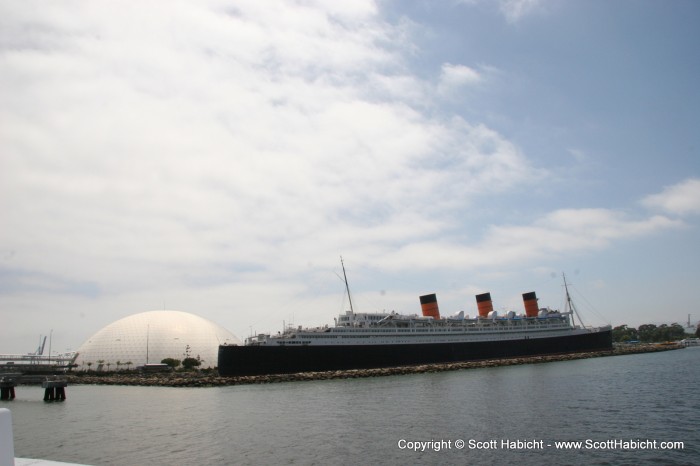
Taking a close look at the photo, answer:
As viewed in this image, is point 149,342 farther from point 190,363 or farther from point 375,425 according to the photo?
point 375,425

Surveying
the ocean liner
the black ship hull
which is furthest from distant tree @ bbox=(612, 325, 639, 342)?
the black ship hull

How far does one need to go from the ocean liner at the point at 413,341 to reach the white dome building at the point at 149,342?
5270 cm

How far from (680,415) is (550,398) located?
303 inches

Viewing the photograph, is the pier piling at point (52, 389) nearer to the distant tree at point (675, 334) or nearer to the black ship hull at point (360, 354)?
the black ship hull at point (360, 354)

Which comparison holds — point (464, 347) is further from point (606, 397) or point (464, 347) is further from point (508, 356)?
point (606, 397)

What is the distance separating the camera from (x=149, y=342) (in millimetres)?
104125

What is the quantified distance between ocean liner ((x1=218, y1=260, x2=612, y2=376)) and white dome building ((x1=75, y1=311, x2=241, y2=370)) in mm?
52702

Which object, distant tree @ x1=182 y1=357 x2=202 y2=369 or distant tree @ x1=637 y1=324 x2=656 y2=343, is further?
distant tree @ x1=637 y1=324 x2=656 y2=343

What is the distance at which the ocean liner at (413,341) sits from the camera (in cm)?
5609

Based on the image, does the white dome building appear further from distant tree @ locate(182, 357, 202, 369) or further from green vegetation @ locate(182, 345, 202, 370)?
distant tree @ locate(182, 357, 202, 369)

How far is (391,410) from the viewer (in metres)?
26.6

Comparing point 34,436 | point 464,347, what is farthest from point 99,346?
point 34,436

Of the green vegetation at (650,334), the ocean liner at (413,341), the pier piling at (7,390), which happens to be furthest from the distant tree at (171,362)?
the green vegetation at (650,334)

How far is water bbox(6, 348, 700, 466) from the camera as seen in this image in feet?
54.8
